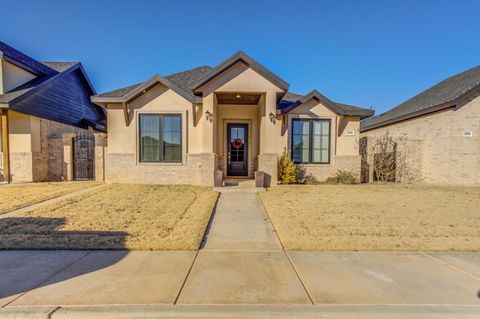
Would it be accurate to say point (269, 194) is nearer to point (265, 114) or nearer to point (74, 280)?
point (265, 114)

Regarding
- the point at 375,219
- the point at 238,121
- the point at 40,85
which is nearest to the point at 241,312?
the point at 375,219

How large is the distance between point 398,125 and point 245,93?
1062 cm

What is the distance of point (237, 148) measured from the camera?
41.5ft

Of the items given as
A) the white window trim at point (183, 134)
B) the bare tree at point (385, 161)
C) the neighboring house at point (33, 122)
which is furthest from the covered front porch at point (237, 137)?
the neighboring house at point (33, 122)

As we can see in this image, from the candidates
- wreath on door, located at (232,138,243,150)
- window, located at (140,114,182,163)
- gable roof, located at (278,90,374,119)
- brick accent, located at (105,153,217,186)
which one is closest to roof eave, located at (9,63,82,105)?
brick accent, located at (105,153,217,186)

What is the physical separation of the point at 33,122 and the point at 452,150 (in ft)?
67.6

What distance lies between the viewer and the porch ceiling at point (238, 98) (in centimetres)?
1055

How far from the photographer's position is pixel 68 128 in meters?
14.4

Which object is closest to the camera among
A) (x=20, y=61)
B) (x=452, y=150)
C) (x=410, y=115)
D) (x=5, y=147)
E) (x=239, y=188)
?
(x=239, y=188)

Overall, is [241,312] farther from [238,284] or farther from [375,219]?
[375,219]

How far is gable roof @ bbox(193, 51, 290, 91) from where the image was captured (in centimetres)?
977

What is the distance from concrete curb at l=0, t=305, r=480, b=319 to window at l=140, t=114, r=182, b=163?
8.48 m

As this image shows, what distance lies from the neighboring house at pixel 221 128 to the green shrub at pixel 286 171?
1.77ft

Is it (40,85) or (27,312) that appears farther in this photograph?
(40,85)
